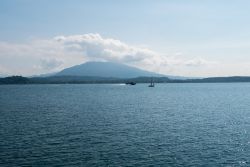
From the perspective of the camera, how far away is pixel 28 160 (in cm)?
3822

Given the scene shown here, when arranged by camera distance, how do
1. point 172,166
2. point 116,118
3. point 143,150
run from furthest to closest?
point 116,118
point 143,150
point 172,166

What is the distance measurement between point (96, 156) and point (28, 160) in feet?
24.4

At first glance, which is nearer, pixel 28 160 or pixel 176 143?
pixel 28 160

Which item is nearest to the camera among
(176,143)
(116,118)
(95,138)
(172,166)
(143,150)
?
(172,166)

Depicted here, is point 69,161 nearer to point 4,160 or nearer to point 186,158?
point 4,160

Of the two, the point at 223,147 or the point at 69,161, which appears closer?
the point at 69,161

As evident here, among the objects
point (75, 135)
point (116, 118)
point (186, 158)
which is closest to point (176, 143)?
point (186, 158)

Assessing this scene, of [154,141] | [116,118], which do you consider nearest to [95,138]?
[154,141]

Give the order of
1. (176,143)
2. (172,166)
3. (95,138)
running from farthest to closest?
(95,138) < (176,143) < (172,166)

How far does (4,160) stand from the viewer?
3834 cm

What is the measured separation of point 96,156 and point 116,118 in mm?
31435

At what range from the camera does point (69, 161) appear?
38188mm

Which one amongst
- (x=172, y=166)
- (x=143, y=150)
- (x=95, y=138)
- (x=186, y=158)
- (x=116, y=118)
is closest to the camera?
(x=172, y=166)

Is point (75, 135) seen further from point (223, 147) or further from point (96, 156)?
point (223, 147)
